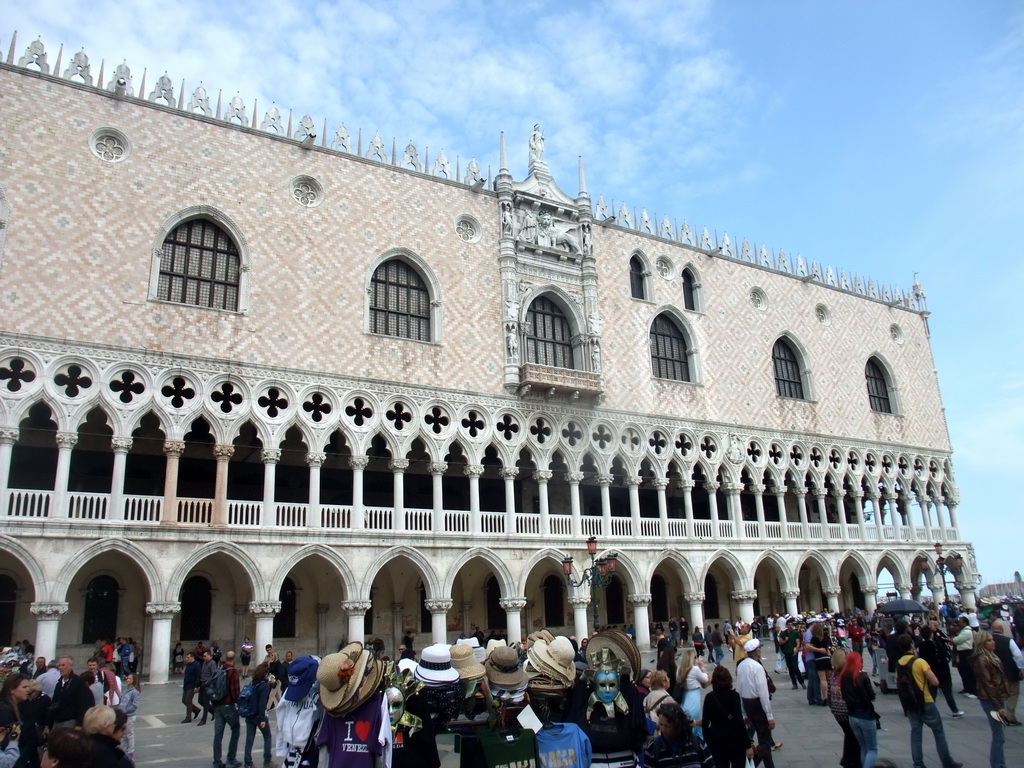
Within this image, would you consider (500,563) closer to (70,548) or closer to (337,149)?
(70,548)

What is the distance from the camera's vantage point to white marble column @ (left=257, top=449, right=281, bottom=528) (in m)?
17.3

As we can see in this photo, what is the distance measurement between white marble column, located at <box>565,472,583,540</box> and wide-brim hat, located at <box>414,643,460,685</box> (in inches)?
644

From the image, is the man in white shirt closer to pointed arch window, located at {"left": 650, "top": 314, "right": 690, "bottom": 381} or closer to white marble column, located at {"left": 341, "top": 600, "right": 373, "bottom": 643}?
white marble column, located at {"left": 341, "top": 600, "right": 373, "bottom": 643}

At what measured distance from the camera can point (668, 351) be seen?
24984mm

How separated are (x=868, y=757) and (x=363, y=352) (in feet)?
48.3

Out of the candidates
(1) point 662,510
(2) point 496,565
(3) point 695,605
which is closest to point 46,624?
(2) point 496,565

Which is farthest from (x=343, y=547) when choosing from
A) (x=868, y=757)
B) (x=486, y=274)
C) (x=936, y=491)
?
(x=936, y=491)

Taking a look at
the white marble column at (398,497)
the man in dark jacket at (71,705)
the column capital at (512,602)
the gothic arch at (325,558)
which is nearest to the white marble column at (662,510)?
the column capital at (512,602)

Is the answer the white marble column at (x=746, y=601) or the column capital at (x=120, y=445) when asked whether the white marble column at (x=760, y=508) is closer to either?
the white marble column at (x=746, y=601)

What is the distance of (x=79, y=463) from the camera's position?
58.7 ft

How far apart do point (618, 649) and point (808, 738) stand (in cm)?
504

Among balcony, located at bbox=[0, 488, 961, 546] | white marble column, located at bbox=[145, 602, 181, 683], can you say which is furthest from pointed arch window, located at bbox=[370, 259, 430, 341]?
white marble column, located at bbox=[145, 602, 181, 683]

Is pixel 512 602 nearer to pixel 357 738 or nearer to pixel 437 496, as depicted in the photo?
pixel 437 496

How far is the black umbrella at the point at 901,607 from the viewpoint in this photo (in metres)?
13.7
